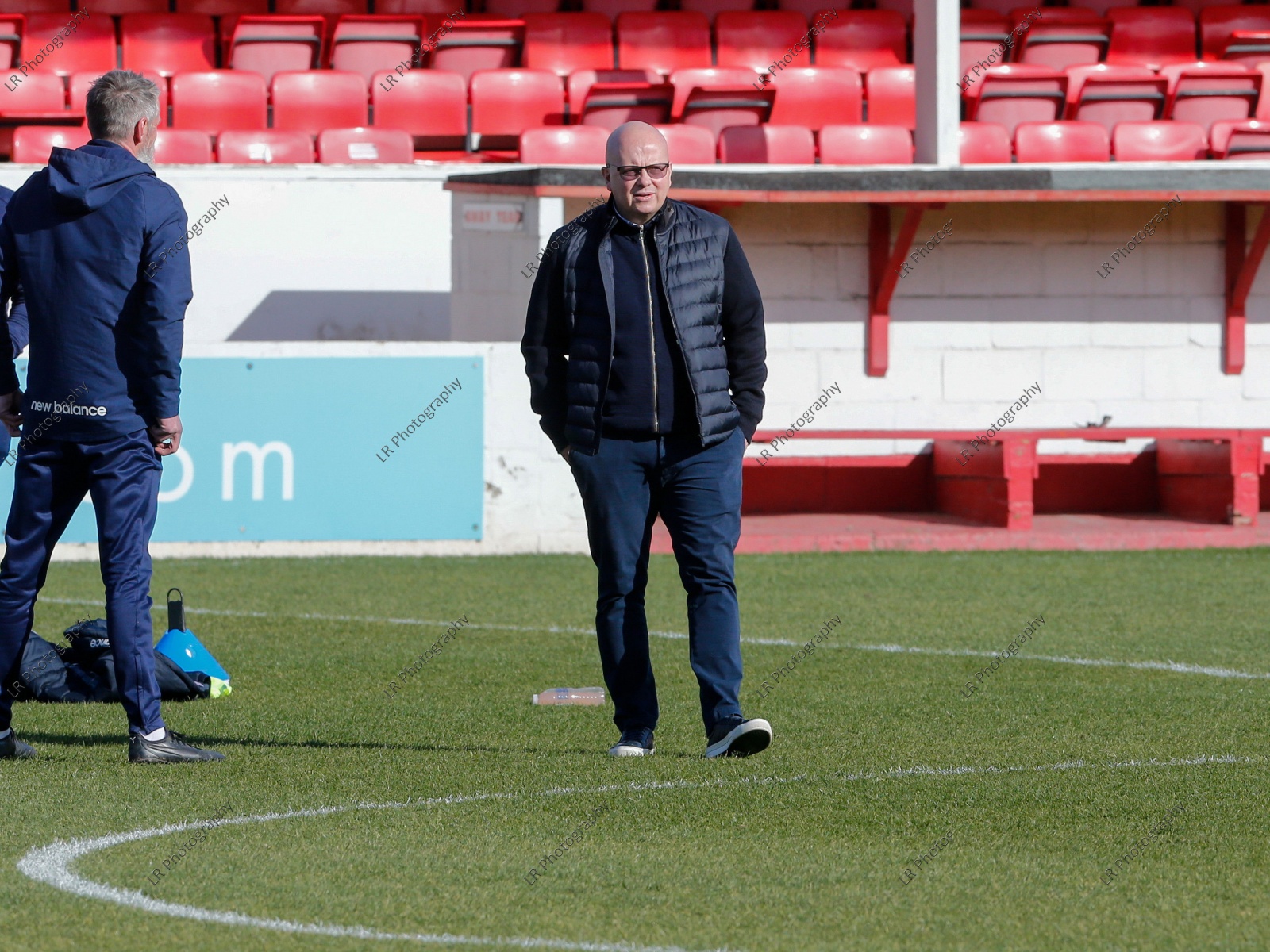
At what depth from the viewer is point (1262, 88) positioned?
58.6 feet

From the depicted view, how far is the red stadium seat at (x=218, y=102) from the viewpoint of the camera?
17359mm

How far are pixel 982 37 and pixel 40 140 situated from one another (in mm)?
9824

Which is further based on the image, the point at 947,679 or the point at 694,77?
the point at 694,77

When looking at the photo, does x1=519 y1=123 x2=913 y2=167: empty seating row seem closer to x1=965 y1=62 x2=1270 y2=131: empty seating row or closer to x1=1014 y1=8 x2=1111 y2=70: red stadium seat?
x1=965 y1=62 x2=1270 y2=131: empty seating row

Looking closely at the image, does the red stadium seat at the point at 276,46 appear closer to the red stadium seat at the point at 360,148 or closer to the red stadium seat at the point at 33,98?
the red stadium seat at the point at 33,98

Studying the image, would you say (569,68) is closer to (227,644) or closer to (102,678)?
(227,644)

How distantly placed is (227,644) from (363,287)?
853 cm

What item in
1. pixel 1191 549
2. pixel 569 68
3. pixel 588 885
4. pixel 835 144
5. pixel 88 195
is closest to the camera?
pixel 588 885

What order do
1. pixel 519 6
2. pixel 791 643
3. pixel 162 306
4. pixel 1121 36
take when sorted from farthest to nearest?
pixel 519 6
pixel 1121 36
pixel 791 643
pixel 162 306

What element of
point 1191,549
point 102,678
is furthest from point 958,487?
point 102,678

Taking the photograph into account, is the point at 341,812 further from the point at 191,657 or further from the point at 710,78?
the point at 710,78

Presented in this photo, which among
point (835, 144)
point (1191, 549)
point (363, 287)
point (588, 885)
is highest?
point (835, 144)

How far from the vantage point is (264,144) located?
16.2 metres

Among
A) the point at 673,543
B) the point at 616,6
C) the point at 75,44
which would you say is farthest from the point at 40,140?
the point at 673,543
